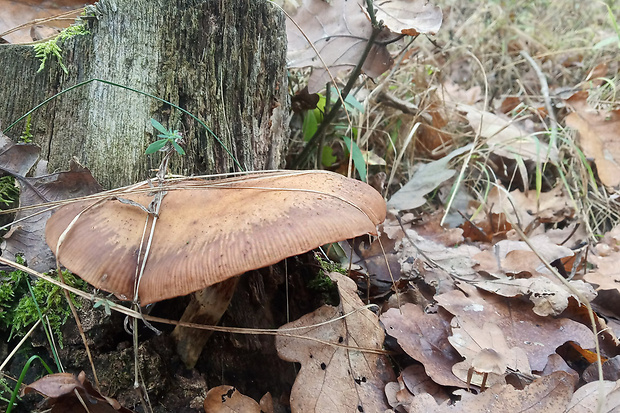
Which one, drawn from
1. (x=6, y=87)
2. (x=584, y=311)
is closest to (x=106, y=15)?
(x=6, y=87)

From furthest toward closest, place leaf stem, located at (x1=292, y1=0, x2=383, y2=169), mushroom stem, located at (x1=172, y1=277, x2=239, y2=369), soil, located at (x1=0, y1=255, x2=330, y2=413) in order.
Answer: leaf stem, located at (x1=292, y1=0, x2=383, y2=169) → mushroom stem, located at (x1=172, y1=277, x2=239, y2=369) → soil, located at (x1=0, y1=255, x2=330, y2=413)

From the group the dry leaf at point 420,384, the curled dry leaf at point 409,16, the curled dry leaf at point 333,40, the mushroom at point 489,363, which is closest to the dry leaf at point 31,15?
the curled dry leaf at point 333,40

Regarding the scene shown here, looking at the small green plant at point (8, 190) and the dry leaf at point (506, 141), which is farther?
the dry leaf at point (506, 141)

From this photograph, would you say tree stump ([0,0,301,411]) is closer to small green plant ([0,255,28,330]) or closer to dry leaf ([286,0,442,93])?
small green plant ([0,255,28,330])

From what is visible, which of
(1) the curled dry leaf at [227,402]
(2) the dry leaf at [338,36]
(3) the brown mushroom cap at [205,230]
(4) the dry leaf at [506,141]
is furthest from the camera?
(4) the dry leaf at [506,141]

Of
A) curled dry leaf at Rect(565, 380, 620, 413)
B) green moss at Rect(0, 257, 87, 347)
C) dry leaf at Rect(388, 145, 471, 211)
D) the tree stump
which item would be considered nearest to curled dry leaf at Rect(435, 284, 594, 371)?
curled dry leaf at Rect(565, 380, 620, 413)

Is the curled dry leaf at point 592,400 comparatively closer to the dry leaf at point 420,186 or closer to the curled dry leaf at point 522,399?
the curled dry leaf at point 522,399
